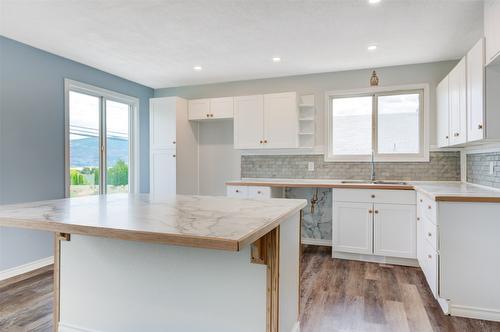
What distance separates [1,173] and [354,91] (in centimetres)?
406

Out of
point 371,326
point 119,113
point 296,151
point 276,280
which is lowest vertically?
point 371,326

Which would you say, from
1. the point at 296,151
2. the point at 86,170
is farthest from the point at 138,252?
the point at 296,151

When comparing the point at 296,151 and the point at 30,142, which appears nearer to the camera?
the point at 30,142

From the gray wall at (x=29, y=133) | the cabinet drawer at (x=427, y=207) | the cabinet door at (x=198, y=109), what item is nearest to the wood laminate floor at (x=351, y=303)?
the gray wall at (x=29, y=133)

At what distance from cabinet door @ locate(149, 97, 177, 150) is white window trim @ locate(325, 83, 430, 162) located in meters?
2.19

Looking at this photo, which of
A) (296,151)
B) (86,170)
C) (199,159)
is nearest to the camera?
(86,170)

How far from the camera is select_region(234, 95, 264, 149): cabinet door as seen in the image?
430cm

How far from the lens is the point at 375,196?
346 centimetres

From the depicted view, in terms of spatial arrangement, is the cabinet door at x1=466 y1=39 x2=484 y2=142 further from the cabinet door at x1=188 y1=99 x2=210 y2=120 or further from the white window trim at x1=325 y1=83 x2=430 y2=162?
the cabinet door at x1=188 y1=99 x2=210 y2=120

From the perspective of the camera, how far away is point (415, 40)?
123 inches

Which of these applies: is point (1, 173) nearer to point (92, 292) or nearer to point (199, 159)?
point (92, 292)

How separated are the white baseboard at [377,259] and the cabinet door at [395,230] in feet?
0.29

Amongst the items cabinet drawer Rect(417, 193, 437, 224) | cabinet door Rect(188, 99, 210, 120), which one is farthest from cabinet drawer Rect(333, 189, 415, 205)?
cabinet door Rect(188, 99, 210, 120)

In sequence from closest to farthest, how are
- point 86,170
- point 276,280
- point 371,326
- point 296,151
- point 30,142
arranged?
point 276,280 → point 371,326 → point 30,142 → point 86,170 → point 296,151
